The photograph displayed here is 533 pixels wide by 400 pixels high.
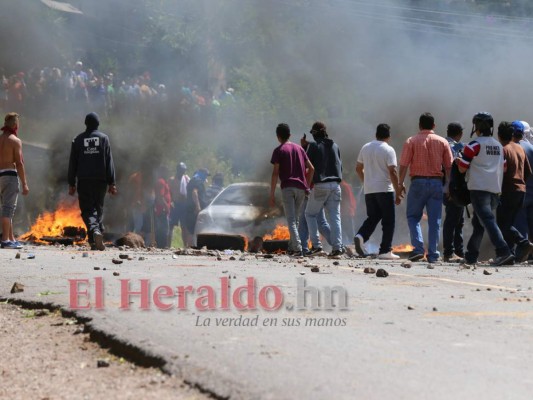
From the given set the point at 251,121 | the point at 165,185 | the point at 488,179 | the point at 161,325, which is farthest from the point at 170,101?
the point at 161,325

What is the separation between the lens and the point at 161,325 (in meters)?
6.33

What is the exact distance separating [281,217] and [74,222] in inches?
192

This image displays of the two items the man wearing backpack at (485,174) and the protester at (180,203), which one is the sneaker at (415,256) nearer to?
the man wearing backpack at (485,174)

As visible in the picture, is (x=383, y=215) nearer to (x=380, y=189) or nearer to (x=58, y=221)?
(x=380, y=189)

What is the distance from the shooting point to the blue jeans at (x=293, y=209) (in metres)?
14.0

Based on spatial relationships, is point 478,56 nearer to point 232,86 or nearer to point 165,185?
point 232,86

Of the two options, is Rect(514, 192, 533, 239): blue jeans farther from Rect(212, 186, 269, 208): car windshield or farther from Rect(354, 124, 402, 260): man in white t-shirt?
Rect(212, 186, 269, 208): car windshield

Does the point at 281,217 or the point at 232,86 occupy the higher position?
the point at 232,86

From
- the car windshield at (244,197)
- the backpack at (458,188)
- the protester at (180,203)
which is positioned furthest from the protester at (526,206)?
the protester at (180,203)

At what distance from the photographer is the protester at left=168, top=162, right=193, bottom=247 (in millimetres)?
23109

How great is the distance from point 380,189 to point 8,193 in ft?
15.9

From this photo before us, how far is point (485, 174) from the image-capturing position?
1189 cm

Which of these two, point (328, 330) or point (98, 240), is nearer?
point (328, 330)

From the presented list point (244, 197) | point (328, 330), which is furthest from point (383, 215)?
→ point (328, 330)
